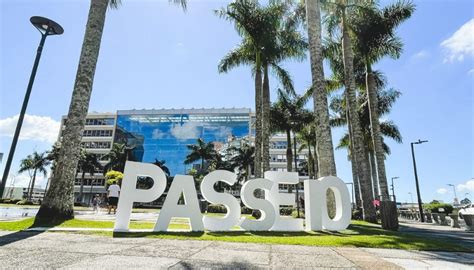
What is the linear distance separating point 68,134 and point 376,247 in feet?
31.8

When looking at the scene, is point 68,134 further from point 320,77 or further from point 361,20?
point 361,20

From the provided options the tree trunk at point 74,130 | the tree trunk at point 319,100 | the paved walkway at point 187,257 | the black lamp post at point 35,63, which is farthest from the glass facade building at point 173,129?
the paved walkway at point 187,257

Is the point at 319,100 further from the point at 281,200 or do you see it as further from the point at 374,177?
the point at 374,177

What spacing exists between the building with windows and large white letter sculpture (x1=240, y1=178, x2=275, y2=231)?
59.1 m

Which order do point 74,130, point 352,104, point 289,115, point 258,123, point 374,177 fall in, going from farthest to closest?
point 289,115
point 374,177
point 258,123
point 352,104
point 74,130

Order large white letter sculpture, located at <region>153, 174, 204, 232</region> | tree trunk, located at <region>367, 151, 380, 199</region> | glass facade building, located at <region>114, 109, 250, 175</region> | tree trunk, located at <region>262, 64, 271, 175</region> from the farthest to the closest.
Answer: glass facade building, located at <region>114, 109, 250, 175</region> → tree trunk, located at <region>367, 151, 380, 199</region> → tree trunk, located at <region>262, 64, 271, 175</region> → large white letter sculpture, located at <region>153, 174, 204, 232</region>

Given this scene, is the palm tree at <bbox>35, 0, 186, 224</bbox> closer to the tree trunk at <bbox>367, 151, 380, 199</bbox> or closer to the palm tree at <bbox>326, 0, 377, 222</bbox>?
the palm tree at <bbox>326, 0, 377, 222</bbox>

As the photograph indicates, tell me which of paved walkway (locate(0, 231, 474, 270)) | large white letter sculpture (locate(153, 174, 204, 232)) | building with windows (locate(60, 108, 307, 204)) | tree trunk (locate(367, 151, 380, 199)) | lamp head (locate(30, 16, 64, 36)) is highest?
building with windows (locate(60, 108, 307, 204))

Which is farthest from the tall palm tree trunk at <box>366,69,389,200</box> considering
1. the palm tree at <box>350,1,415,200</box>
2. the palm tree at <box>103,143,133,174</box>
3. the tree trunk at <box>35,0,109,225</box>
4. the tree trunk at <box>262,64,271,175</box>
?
the palm tree at <box>103,143,133,174</box>

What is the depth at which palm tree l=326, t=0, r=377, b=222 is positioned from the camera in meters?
15.6

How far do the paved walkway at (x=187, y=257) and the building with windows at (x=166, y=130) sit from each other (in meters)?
62.7

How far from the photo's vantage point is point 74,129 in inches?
380

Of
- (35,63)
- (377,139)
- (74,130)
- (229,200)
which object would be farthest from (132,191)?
(377,139)

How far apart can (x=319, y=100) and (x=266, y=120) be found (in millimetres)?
7190
